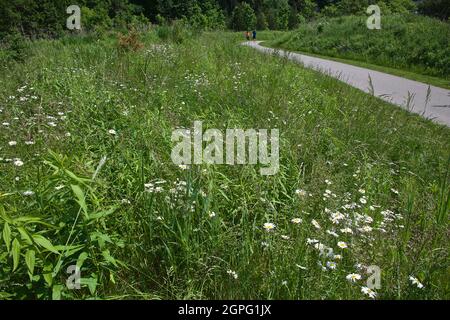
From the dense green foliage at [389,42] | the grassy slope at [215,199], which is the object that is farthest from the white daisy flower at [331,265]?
the dense green foliage at [389,42]

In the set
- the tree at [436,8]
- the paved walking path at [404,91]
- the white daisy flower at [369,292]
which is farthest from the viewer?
the tree at [436,8]

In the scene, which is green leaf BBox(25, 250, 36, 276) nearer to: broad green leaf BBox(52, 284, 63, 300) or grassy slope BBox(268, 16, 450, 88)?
broad green leaf BBox(52, 284, 63, 300)

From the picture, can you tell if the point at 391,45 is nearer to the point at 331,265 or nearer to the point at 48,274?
the point at 331,265

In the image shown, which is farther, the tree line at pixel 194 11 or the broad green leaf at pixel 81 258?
the tree line at pixel 194 11

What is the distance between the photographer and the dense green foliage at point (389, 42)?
14508mm

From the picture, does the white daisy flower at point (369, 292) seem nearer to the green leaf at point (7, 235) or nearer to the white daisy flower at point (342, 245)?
the white daisy flower at point (342, 245)

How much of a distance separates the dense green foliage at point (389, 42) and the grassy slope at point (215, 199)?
10.3 metres

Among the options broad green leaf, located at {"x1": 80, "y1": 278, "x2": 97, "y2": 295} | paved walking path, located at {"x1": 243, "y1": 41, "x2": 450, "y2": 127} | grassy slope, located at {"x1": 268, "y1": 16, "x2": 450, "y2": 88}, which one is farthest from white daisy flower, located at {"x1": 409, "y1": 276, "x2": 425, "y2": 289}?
grassy slope, located at {"x1": 268, "y1": 16, "x2": 450, "y2": 88}

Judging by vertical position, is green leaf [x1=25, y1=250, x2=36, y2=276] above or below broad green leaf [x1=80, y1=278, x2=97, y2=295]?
above

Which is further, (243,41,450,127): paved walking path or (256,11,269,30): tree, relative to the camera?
(256,11,269,30): tree

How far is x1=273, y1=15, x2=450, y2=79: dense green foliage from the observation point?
14.5 metres
